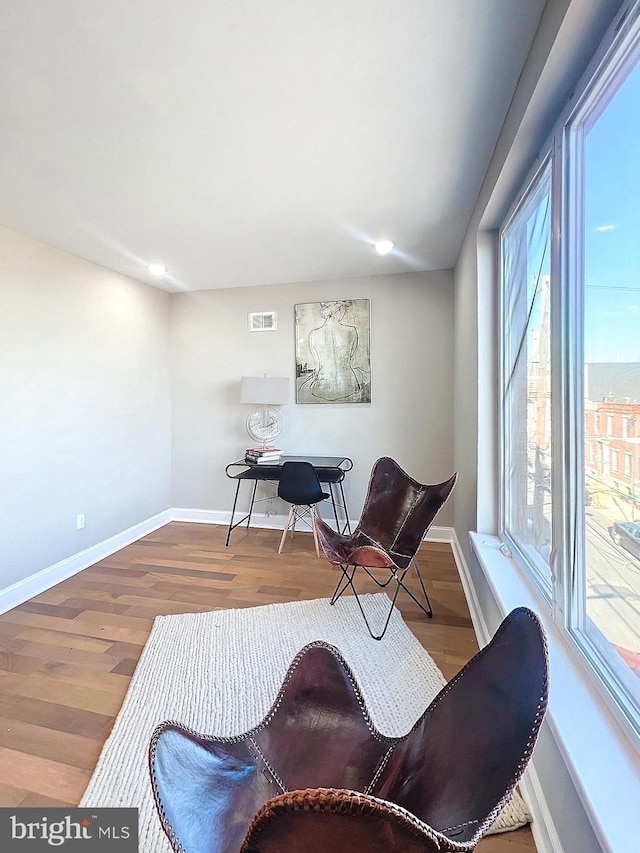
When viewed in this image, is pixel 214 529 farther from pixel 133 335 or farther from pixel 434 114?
pixel 434 114

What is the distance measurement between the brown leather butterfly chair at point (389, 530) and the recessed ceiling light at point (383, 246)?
5.09 feet

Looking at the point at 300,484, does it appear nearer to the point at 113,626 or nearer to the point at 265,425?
the point at 265,425

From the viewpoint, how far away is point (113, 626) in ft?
7.57

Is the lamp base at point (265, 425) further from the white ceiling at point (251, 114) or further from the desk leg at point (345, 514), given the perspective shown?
the white ceiling at point (251, 114)

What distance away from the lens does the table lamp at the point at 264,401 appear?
12.2 ft

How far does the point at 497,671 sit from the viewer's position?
2.76ft

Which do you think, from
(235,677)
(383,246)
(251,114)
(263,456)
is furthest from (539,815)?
(383,246)

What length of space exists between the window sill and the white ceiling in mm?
1884

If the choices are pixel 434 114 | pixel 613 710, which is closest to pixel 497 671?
pixel 613 710

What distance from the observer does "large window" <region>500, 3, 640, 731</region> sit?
0.93m

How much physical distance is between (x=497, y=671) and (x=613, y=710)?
1.32ft

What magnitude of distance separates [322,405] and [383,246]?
151 centimetres

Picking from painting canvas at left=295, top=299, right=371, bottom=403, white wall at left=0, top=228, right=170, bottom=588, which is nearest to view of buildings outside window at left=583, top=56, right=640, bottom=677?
painting canvas at left=295, top=299, right=371, bottom=403

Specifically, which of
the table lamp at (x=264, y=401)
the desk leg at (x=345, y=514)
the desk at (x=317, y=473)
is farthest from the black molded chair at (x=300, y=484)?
the table lamp at (x=264, y=401)
